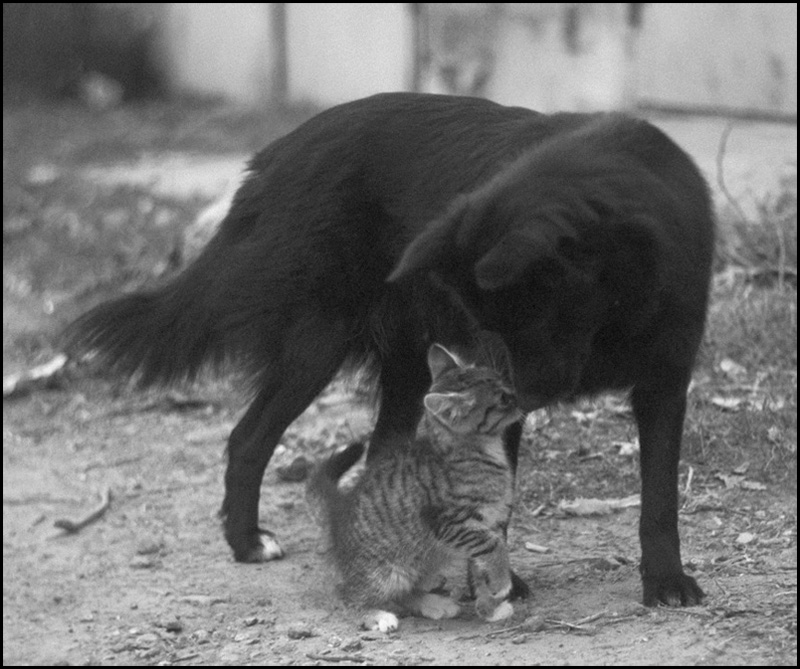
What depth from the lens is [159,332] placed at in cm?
501

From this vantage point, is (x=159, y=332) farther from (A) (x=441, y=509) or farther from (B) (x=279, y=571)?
(A) (x=441, y=509)

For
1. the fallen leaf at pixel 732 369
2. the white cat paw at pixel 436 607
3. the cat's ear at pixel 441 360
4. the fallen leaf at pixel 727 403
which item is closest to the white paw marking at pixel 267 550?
the white cat paw at pixel 436 607

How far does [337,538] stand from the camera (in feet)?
14.2

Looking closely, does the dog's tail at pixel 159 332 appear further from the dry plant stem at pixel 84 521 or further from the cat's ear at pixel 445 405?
the cat's ear at pixel 445 405

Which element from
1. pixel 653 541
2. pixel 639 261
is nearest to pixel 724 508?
pixel 653 541

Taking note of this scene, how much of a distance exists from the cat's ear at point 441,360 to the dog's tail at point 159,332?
0.97 meters

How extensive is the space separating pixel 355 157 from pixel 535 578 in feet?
4.75

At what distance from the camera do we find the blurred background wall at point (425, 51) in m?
9.02

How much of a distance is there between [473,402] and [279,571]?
1242 millimetres

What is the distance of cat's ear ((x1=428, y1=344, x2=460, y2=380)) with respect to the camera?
4.15 metres

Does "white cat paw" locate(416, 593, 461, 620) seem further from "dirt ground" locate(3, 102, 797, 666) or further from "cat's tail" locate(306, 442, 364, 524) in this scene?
"cat's tail" locate(306, 442, 364, 524)

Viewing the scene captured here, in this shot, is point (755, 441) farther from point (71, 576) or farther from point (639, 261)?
point (71, 576)

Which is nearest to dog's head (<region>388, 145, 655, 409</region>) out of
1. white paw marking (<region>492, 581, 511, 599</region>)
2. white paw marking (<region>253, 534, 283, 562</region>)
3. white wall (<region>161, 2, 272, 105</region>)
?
white paw marking (<region>492, 581, 511, 599</region>)

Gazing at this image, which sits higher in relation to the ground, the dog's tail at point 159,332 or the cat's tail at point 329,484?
the dog's tail at point 159,332
